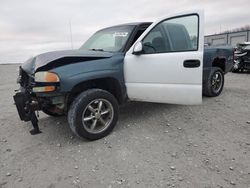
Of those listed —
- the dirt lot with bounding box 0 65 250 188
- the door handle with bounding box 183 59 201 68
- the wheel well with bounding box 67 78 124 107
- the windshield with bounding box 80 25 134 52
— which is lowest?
the dirt lot with bounding box 0 65 250 188

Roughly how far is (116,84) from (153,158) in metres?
1.38

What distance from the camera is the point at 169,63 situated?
3576 millimetres

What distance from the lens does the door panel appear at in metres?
3.47

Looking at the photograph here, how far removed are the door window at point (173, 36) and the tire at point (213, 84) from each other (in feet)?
7.42

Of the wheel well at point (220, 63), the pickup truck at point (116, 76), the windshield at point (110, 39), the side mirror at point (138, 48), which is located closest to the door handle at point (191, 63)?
the pickup truck at point (116, 76)

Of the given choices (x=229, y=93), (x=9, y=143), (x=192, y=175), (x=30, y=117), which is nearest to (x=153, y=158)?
(x=192, y=175)

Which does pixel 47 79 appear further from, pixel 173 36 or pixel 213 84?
pixel 213 84

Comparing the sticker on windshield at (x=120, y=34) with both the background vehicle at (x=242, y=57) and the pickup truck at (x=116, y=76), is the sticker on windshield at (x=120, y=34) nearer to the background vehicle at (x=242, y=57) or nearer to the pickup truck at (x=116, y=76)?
the pickup truck at (x=116, y=76)

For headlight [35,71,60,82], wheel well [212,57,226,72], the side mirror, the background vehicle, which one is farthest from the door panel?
the background vehicle

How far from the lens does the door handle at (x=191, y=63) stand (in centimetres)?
340

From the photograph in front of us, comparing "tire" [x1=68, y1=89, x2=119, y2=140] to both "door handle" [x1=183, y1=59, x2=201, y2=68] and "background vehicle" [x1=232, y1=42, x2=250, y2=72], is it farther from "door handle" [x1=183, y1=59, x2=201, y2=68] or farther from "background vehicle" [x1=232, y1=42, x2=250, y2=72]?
"background vehicle" [x1=232, y1=42, x2=250, y2=72]

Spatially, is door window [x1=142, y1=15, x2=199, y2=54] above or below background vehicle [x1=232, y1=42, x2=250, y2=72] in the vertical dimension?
above

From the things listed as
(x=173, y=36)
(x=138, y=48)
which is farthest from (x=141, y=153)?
(x=173, y=36)

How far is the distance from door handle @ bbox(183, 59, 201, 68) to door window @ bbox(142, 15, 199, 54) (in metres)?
0.20
